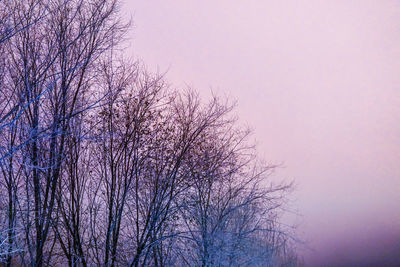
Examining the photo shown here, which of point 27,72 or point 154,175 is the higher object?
point 27,72

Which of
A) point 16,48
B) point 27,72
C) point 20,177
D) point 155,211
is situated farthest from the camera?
point 155,211

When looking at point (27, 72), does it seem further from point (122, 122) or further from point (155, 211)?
point (155, 211)

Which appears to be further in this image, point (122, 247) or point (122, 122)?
point (122, 247)

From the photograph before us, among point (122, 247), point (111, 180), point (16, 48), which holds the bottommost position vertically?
point (122, 247)

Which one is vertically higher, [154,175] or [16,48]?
[16,48]

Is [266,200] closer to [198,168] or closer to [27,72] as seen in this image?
[198,168]

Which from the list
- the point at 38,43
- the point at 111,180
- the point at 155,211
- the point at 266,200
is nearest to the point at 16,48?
the point at 38,43

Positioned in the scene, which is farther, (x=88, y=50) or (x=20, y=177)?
(x=20, y=177)

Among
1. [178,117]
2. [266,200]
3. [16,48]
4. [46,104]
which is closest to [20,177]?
[46,104]

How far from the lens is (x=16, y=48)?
39.8ft

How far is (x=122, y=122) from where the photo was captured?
1443 centimetres

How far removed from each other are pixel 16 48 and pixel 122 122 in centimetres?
370

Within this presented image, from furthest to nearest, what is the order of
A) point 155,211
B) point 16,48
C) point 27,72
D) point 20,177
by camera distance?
point 155,211 < point 20,177 < point 16,48 < point 27,72

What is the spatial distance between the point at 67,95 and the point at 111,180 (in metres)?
→ 3.40
